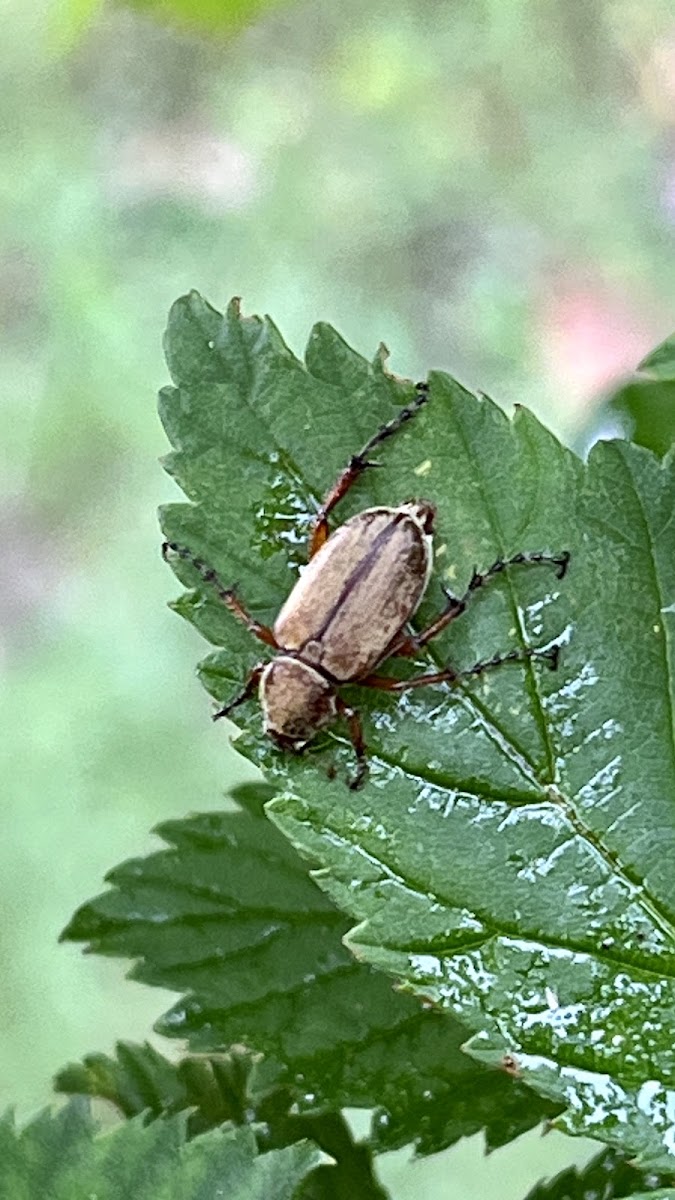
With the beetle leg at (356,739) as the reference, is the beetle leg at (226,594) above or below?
above

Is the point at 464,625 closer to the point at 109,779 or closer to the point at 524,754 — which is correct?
the point at 524,754

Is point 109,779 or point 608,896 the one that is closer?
point 608,896

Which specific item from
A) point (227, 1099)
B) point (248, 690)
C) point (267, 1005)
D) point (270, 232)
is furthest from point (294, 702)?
point (270, 232)

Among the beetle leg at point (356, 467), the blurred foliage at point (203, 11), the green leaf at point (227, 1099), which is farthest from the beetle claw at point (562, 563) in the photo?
the blurred foliage at point (203, 11)

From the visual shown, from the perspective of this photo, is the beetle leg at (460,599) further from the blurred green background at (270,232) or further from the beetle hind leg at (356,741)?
the blurred green background at (270,232)

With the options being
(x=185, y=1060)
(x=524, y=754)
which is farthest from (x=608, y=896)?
(x=185, y=1060)

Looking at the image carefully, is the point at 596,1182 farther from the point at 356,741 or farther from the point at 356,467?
the point at 356,467

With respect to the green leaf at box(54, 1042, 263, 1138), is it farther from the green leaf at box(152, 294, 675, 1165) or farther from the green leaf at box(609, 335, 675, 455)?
the green leaf at box(609, 335, 675, 455)
